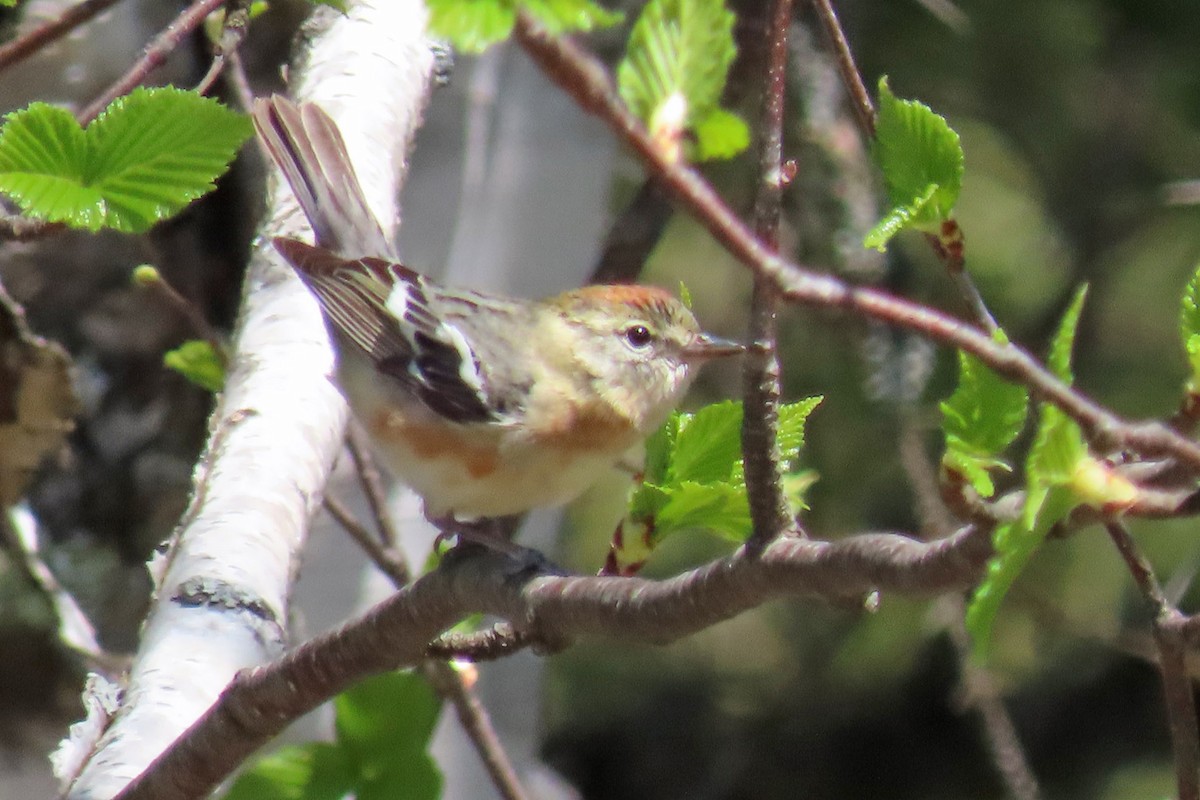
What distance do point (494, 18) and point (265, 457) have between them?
1.37m

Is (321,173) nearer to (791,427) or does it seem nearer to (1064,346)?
(791,427)

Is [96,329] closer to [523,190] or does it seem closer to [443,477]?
[523,190]

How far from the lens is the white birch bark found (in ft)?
5.49

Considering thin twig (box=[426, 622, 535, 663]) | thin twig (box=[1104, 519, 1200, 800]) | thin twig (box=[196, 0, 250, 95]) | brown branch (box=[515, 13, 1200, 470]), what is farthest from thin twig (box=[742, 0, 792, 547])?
thin twig (box=[196, 0, 250, 95])

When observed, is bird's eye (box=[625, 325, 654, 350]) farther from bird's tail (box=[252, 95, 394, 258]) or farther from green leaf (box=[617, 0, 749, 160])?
green leaf (box=[617, 0, 749, 160])

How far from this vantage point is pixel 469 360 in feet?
8.22

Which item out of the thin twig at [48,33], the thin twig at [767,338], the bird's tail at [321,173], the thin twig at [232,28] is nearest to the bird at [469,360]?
the bird's tail at [321,173]

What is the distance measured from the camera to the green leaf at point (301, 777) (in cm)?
158

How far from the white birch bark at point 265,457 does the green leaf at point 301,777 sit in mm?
127

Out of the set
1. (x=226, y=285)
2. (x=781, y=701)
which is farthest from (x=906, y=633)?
(x=226, y=285)

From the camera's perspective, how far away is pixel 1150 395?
4270mm

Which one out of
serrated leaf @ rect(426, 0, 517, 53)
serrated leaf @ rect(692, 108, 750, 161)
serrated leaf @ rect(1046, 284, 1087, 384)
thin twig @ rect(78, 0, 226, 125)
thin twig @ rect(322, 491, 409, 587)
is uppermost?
thin twig @ rect(78, 0, 226, 125)

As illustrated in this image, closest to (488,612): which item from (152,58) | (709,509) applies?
(709,509)

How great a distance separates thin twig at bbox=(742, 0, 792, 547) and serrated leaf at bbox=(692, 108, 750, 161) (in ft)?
0.13
